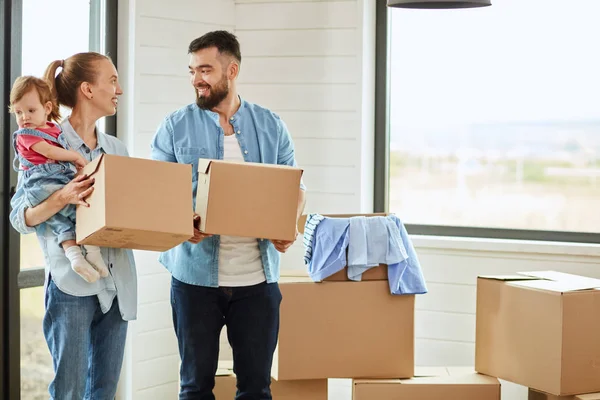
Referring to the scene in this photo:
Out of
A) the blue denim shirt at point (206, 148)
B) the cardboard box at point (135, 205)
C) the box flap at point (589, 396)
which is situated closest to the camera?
the cardboard box at point (135, 205)

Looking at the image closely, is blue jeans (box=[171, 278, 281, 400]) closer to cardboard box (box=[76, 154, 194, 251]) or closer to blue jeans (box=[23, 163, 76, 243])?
cardboard box (box=[76, 154, 194, 251])

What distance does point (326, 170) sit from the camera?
3631mm

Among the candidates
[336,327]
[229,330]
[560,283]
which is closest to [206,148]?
[229,330]

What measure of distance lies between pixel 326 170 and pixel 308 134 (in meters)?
0.18

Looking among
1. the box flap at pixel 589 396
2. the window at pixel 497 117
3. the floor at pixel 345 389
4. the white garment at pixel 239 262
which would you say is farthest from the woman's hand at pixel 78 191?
the window at pixel 497 117

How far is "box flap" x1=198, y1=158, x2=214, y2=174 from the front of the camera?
219 centimetres

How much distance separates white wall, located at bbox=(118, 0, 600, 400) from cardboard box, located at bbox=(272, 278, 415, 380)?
0.42 m

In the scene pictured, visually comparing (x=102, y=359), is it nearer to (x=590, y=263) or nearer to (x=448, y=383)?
(x=448, y=383)

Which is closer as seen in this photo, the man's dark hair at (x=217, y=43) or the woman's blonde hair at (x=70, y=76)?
the woman's blonde hair at (x=70, y=76)

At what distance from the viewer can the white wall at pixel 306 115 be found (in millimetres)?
3445

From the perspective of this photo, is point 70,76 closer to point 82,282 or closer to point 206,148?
point 206,148

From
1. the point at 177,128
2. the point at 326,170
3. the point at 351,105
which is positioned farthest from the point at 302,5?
the point at 177,128

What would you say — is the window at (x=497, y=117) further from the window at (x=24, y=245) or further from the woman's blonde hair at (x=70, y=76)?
the woman's blonde hair at (x=70, y=76)

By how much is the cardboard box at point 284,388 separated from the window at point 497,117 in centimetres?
100
